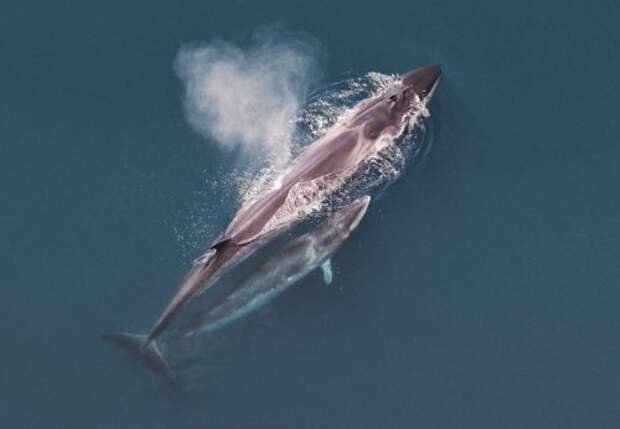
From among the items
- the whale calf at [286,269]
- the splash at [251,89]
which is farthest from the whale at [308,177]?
the splash at [251,89]

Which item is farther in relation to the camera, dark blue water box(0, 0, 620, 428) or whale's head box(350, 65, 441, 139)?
whale's head box(350, 65, 441, 139)

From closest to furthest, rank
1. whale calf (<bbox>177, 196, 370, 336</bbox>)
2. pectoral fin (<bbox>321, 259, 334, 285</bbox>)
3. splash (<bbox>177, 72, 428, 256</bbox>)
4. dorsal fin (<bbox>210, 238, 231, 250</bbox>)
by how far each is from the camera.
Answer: dorsal fin (<bbox>210, 238, 231, 250</bbox>)
whale calf (<bbox>177, 196, 370, 336</bbox>)
pectoral fin (<bbox>321, 259, 334, 285</bbox>)
splash (<bbox>177, 72, 428, 256</bbox>)

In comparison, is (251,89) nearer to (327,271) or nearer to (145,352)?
(327,271)

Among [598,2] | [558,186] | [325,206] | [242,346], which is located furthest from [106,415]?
[598,2]

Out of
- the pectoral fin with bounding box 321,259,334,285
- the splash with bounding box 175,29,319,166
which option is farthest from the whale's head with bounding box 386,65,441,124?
the pectoral fin with bounding box 321,259,334,285

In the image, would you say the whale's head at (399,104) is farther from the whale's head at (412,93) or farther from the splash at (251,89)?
the splash at (251,89)

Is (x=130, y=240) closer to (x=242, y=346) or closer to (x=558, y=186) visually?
(x=242, y=346)

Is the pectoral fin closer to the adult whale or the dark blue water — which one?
the dark blue water
